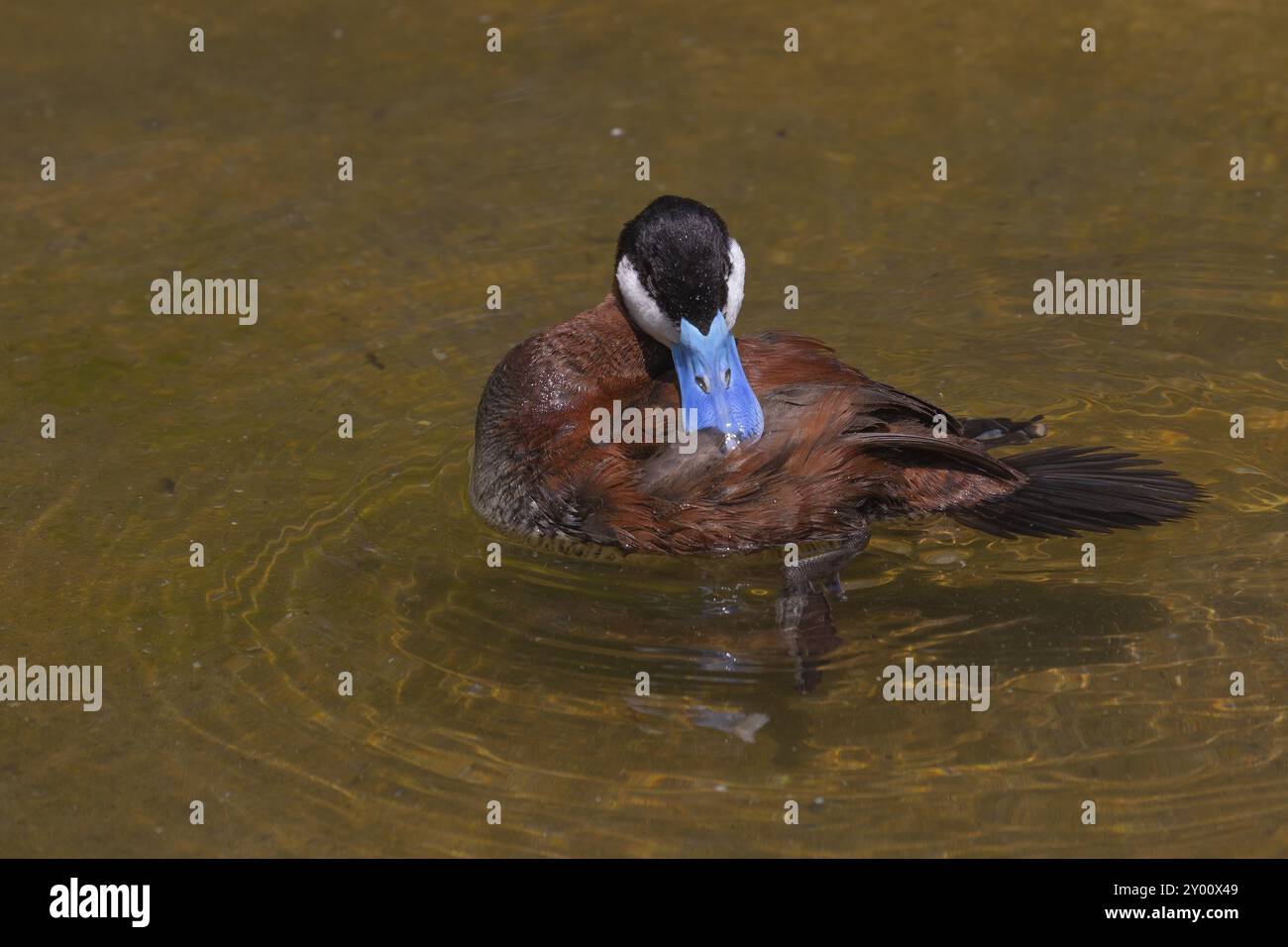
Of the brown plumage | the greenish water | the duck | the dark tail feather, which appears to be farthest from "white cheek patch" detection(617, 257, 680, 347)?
the dark tail feather

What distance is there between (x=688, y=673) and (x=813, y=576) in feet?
1.79

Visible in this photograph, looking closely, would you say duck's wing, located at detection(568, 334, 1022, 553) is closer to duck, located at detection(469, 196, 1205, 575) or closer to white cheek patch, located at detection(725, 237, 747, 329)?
duck, located at detection(469, 196, 1205, 575)

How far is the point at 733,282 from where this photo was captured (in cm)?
527

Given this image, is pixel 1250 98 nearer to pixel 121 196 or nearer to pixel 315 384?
pixel 315 384

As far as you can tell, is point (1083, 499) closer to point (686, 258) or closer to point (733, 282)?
point (733, 282)

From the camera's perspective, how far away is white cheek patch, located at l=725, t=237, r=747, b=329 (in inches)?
206

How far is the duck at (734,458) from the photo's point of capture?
16.5ft

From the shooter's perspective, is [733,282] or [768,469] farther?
[733,282]

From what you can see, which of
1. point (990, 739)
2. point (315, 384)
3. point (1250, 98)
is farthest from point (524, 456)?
point (1250, 98)

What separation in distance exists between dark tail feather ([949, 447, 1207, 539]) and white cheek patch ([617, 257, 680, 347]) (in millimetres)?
1053

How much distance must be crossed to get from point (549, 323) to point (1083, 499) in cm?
234

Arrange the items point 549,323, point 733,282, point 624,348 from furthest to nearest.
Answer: point 549,323 → point 624,348 → point 733,282

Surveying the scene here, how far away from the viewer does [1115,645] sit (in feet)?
16.2

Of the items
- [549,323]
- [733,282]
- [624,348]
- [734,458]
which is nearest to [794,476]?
[734,458]
